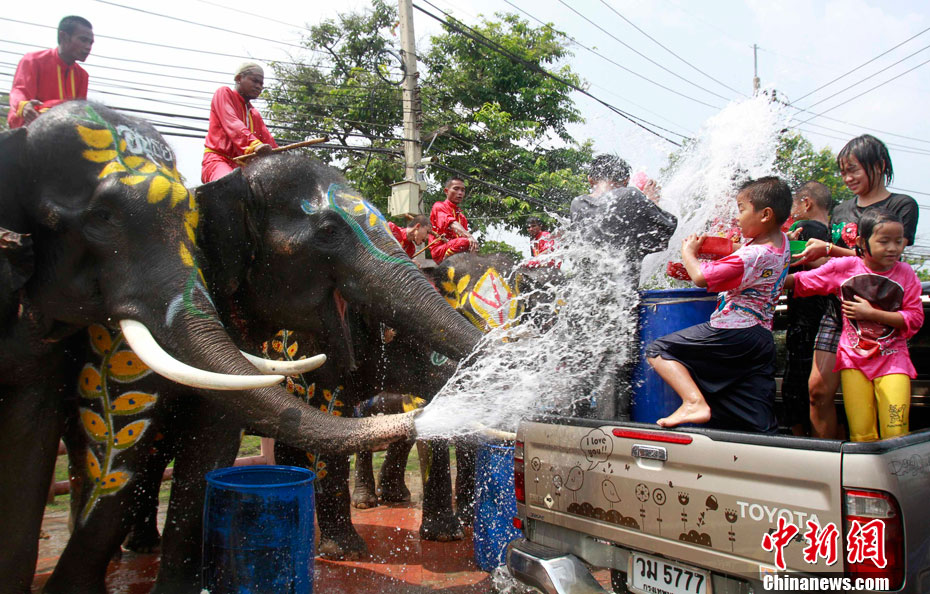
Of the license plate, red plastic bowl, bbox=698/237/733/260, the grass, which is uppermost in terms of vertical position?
red plastic bowl, bbox=698/237/733/260

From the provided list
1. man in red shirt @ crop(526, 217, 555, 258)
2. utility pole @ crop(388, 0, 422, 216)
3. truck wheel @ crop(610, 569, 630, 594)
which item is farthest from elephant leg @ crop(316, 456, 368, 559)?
utility pole @ crop(388, 0, 422, 216)

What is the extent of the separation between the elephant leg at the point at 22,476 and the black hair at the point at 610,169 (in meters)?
3.45

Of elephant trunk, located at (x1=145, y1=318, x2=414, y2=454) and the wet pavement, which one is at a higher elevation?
elephant trunk, located at (x1=145, y1=318, x2=414, y2=454)

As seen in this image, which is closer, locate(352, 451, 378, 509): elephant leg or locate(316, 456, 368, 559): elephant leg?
locate(316, 456, 368, 559): elephant leg

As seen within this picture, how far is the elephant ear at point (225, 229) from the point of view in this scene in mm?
4473

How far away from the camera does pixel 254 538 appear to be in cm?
386

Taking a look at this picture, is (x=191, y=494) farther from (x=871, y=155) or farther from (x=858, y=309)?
(x=871, y=155)

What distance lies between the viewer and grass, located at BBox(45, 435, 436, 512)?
6723 millimetres

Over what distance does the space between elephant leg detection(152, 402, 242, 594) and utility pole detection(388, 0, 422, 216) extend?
Answer: 8.66 metres

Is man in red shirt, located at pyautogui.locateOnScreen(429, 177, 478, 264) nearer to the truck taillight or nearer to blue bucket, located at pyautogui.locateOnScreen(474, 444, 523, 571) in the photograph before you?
blue bucket, located at pyautogui.locateOnScreen(474, 444, 523, 571)

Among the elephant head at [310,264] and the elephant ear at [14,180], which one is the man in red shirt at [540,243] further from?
the elephant ear at [14,180]

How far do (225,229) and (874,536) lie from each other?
150 inches

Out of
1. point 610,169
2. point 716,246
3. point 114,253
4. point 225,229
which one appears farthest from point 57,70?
point 716,246

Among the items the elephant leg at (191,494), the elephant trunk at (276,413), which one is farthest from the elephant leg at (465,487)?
the elephant trunk at (276,413)
